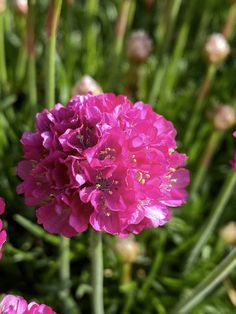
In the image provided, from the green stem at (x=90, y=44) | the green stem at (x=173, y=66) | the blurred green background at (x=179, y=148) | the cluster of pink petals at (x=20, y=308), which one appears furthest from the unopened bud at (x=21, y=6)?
the cluster of pink petals at (x=20, y=308)

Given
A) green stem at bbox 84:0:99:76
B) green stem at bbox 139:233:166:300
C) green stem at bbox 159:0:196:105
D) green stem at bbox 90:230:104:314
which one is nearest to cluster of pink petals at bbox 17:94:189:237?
green stem at bbox 90:230:104:314

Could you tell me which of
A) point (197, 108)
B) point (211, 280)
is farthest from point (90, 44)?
point (211, 280)

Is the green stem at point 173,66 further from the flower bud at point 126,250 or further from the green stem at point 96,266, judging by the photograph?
the green stem at point 96,266

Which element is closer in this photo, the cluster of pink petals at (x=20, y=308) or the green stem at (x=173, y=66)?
the cluster of pink petals at (x=20, y=308)

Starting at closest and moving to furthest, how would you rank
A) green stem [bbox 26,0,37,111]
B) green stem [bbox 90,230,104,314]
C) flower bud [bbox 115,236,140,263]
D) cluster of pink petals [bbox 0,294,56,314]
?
cluster of pink petals [bbox 0,294,56,314], green stem [bbox 90,230,104,314], green stem [bbox 26,0,37,111], flower bud [bbox 115,236,140,263]

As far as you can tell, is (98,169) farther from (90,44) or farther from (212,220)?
(90,44)

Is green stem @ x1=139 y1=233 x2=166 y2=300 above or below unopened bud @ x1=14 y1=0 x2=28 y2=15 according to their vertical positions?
below

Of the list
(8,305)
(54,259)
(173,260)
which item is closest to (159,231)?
(173,260)

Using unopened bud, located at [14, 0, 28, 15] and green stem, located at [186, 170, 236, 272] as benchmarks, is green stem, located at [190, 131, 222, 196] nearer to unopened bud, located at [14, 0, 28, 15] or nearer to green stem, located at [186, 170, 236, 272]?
green stem, located at [186, 170, 236, 272]
